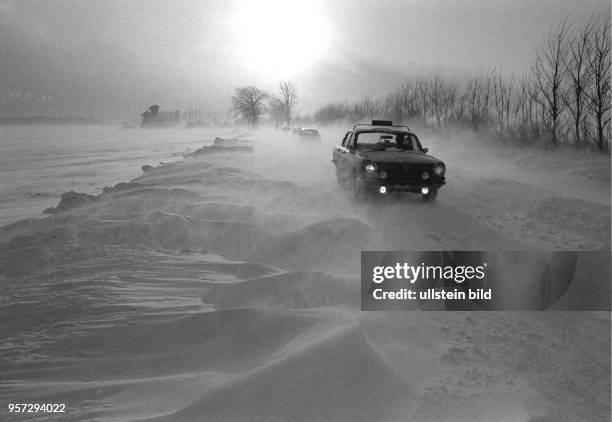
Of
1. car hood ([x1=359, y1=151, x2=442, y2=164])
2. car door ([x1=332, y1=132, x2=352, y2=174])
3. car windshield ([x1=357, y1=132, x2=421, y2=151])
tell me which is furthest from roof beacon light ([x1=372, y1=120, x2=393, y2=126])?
car hood ([x1=359, y1=151, x2=442, y2=164])

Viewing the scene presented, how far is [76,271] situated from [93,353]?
1953 millimetres

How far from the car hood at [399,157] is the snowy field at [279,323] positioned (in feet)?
2.26

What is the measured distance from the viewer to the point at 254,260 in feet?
17.4

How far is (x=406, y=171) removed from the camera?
22.8 ft

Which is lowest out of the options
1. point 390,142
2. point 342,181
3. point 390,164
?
point 342,181

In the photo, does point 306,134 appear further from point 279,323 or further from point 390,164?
point 279,323

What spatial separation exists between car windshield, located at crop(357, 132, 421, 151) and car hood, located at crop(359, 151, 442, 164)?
389 millimetres

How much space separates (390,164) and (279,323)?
13.1ft

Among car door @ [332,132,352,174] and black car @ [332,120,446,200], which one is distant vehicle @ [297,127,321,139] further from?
black car @ [332,120,446,200]

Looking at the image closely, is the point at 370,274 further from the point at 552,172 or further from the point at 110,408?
the point at 552,172

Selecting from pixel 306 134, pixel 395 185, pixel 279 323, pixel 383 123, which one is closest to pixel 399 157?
pixel 395 185

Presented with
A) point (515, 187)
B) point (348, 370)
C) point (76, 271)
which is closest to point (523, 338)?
point (348, 370)

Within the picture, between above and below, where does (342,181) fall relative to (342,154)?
below

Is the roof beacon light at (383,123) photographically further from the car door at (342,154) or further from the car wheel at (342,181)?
the car wheel at (342,181)
